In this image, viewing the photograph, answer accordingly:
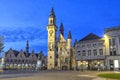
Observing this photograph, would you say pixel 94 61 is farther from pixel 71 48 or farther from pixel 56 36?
pixel 56 36

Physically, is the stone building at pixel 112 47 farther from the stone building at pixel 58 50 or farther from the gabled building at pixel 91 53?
the stone building at pixel 58 50

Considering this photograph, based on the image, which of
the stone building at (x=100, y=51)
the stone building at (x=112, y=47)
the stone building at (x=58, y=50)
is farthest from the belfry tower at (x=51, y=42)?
the stone building at (x=112, y=47)

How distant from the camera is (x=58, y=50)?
109 meters

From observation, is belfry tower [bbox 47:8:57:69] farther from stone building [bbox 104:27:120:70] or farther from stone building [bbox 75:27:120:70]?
stone building [bbox 104:27:120:70]

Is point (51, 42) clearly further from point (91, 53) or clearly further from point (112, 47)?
point (112, 47)

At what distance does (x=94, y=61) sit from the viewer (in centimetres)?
8300

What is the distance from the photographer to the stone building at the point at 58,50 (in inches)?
4131

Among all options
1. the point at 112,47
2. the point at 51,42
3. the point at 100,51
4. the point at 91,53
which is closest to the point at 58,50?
the point at 51,42

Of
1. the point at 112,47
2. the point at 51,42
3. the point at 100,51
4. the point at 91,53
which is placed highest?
the point at 51,42

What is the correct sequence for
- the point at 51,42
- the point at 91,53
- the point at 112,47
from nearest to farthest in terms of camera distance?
1. the point at 112,47
2. the point at 91,53
3. the point at 51,42

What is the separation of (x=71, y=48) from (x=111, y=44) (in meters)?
33.8

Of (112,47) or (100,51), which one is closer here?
(112,47)

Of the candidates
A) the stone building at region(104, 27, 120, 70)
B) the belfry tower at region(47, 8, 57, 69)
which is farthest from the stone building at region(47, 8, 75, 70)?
the stone building at region(104, 27, 120, 70)

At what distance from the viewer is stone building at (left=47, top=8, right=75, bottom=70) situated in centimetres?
10494
